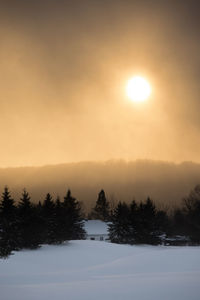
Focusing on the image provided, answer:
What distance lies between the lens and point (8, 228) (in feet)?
128

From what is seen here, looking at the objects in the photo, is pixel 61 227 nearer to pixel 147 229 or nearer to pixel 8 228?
pixel 8 228

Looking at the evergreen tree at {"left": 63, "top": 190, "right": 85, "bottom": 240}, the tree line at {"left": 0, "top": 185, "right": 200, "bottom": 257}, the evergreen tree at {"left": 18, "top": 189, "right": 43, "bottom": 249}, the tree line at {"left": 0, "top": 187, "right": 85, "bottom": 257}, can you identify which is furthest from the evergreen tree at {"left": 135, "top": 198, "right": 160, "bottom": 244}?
the evergreen tree at {"left": 18, "top": 189, "right": 43, "bottom": 249}

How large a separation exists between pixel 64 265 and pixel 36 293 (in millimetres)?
19318

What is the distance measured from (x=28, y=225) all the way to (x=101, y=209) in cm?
7392

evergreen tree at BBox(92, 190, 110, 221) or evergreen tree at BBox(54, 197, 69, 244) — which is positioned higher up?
evergreen tree at BBox(92, 190, 110, 221)

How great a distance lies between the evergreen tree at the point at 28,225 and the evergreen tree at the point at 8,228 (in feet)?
2.65

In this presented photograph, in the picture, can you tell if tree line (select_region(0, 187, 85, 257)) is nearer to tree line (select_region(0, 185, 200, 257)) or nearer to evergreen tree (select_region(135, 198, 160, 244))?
tree line (select_region(0, 185, 200, 257))

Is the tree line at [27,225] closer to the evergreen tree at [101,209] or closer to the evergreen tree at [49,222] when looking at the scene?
the evergreen tree at [49,222]

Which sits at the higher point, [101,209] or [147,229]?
[101,209]

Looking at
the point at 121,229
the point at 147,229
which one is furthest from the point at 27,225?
the point at 147,229

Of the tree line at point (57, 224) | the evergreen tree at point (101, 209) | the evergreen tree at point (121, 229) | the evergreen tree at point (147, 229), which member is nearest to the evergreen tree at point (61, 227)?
the tree line at point (57, 224)

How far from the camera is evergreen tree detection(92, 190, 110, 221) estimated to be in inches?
4387

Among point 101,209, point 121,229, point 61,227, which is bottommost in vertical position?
point 121,229

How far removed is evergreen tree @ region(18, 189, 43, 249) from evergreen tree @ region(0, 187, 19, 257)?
2.65 feet
